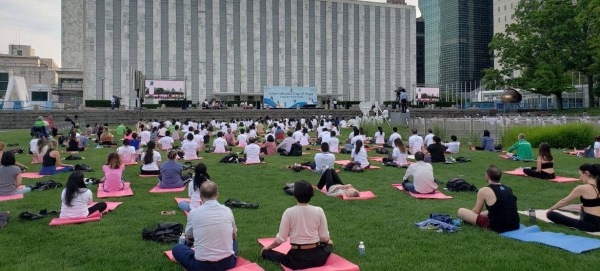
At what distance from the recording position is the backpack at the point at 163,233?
7734mm

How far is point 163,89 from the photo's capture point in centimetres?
5769

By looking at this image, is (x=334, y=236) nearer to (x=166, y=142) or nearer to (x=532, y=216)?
(x=532, y=216)

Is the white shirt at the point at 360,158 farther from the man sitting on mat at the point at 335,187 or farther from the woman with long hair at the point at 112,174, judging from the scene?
the woman with long hair at the point at 112,174

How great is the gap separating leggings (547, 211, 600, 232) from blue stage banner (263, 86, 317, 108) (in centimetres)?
5342

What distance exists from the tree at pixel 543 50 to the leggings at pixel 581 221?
42551 millimetres

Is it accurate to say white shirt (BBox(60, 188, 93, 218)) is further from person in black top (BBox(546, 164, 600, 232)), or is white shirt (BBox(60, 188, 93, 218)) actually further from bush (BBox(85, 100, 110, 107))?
bush (BBox(85, 100, 110, 107))

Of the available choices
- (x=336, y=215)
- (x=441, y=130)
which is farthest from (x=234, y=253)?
(x=441, y=130)

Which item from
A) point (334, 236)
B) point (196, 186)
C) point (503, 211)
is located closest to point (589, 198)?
point (503, 211)

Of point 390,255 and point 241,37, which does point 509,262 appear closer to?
point 390,255

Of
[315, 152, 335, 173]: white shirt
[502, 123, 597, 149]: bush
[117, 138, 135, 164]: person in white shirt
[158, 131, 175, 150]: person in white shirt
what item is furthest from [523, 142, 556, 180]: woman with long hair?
[158, 131, 175, 150]: person in white shirt

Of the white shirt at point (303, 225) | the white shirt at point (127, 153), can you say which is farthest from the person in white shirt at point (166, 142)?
the white shirt at point (303, 225)

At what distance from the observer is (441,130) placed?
95.4 ft

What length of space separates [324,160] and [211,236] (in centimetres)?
910

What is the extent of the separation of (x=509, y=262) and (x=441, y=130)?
2330cm
